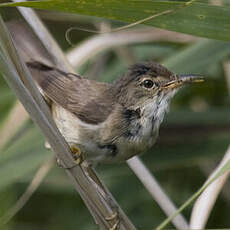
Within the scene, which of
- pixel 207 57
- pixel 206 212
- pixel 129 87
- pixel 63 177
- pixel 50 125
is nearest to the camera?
pixel 50 125

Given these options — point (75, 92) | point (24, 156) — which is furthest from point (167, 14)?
point (24, 156)

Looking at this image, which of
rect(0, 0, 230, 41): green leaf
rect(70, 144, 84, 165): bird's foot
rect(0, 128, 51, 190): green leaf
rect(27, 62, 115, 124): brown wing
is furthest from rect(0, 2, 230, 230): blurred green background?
rect(0, 0, 230, 41): green leaf

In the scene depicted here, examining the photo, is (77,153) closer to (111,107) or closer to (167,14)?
(111,107)

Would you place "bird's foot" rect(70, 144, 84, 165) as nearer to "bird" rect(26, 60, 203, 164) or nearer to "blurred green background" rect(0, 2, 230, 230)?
"bird" rect(26, 60, 203, 164)

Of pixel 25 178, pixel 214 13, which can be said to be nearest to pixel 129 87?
pixel 214 13

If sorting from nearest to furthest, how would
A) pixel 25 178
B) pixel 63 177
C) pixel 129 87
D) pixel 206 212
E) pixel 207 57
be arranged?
pixel 206 212, pixel 129 87, pixel 207 57, pixel 25 178, pixel 63 177

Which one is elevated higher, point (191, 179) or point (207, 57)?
→ point (207, 57)

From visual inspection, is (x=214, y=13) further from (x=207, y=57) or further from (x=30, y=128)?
(x=30, y=128)
